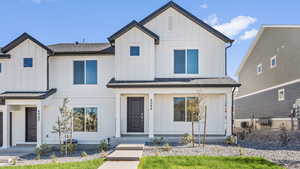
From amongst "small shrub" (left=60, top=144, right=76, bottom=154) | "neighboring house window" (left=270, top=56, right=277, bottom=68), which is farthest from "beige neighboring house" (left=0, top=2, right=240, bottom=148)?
"neighboring house window" (left=270, top=56, right=277, bottom=68)

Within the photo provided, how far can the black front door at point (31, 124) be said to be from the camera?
14109 mm

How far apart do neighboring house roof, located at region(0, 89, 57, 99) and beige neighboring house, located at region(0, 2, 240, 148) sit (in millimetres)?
49

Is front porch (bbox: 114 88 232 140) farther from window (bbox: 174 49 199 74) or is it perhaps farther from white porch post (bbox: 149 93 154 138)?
window (bbox: 174 49 199 74)

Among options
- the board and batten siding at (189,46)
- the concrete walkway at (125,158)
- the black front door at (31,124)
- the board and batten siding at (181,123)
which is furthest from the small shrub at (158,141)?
the black front door at (31,124)

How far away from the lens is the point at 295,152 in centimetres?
985

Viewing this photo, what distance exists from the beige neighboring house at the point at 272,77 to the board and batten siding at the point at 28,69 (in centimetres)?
1572

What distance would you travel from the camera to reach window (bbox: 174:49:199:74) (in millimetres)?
13695

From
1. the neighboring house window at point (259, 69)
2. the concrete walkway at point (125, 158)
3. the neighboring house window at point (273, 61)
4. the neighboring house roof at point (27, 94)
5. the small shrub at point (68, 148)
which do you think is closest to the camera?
the concrete walkway at point (125, 158)

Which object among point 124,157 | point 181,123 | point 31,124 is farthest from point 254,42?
point 31,124

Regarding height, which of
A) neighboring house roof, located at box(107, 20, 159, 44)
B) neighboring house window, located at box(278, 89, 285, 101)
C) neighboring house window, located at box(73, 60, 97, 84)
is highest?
neighboring house roof, located at box(107, 20, 159, 44)

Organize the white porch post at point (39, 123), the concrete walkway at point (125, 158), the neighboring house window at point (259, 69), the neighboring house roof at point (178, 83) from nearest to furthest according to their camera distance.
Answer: the concrete walkway at point (125, 158) → the neighboring house roof at point (178, 83) → the white porch post at point (39, 123) → the neighboring house window at point (259, 69)

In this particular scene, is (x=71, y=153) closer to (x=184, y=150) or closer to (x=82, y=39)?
(x=184, y=150)

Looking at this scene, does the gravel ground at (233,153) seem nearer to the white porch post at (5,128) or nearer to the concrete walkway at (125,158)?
the concrete walkway at (125,158)

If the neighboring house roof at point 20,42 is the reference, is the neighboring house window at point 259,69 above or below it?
below
